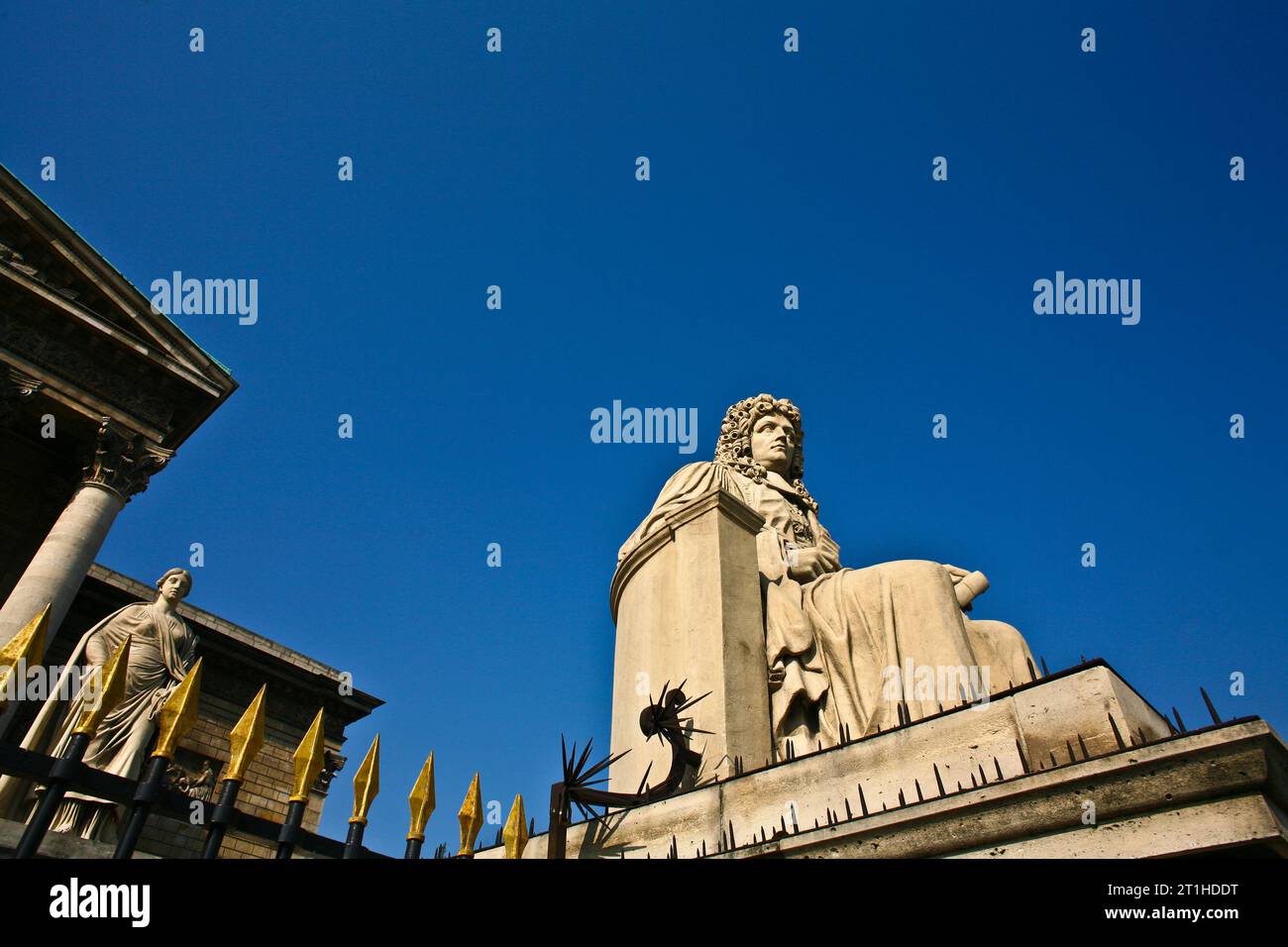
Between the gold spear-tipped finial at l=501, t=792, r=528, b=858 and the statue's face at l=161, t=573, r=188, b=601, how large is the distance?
9.58 metres

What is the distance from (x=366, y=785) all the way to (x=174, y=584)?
968 centimetres

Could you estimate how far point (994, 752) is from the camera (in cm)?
384

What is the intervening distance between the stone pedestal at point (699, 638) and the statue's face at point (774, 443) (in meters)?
2.61

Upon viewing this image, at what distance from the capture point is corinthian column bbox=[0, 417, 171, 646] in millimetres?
11930

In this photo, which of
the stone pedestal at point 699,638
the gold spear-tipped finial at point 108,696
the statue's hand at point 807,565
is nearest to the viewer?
the gold spear-tipped finial at point 108,696

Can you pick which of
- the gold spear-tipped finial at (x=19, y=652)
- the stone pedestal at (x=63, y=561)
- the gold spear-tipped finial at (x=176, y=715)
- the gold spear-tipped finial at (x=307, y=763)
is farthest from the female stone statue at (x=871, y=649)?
the stone pedestal at (x=63, y=561)

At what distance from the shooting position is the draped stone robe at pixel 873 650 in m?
5.89

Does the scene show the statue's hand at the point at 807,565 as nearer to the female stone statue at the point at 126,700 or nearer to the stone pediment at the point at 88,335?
the female stone statue at the point at 126,700

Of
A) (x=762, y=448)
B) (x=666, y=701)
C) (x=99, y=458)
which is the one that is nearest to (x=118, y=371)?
(x=99, y=458)

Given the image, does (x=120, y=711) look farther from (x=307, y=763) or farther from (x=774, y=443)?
(x=307, y=763)

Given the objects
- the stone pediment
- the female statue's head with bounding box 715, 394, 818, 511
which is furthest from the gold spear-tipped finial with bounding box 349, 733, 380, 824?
the stone pediment

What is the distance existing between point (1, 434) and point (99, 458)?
319cm
